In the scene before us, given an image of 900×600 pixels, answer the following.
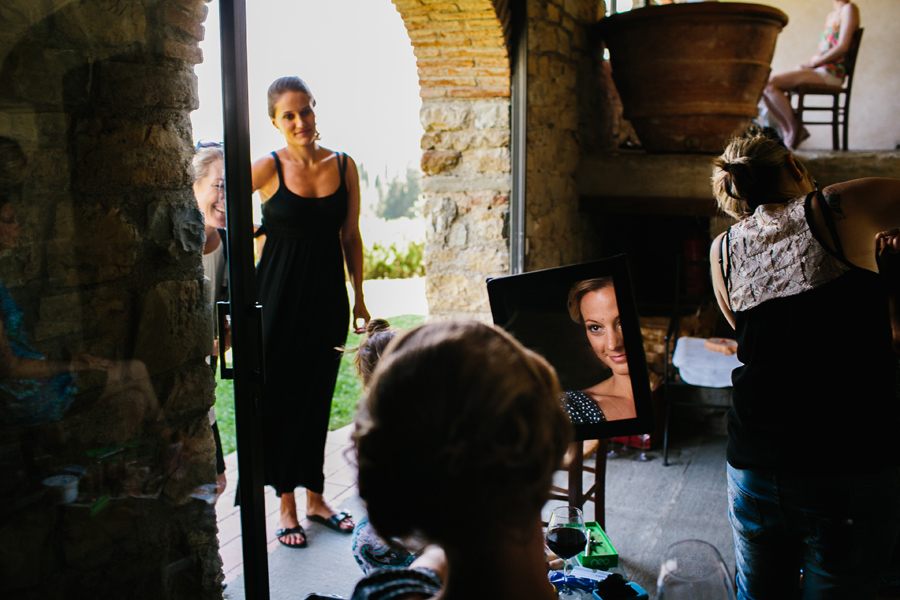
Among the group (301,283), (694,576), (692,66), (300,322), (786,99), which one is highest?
(786,99)

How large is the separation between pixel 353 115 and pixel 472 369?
5713 mm

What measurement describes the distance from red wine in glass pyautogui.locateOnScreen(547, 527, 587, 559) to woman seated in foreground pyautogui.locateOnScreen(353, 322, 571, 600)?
0.71 m

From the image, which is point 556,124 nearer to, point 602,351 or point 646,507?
point 646,507

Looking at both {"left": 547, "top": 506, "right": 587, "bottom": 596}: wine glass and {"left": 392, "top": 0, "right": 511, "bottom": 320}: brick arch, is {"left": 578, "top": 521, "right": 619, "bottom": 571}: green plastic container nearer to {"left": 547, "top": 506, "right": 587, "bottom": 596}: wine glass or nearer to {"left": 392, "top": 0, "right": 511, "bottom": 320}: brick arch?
{"left": 547, "top": 506, "right": 587, "bottom": 596}: wine glass

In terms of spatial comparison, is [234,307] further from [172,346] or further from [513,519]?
[513,519]

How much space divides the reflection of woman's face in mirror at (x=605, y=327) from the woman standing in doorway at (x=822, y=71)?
14.3 ft

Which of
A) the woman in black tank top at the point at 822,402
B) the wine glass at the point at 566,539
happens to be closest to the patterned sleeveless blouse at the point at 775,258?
the woman in black tank top at the point at 822,402

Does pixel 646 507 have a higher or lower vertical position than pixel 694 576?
lower

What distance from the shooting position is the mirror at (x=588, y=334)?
194 centimetres

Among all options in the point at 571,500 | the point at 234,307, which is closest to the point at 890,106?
the point at 571,500

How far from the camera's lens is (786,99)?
5.70 meters

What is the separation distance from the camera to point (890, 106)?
6480mm

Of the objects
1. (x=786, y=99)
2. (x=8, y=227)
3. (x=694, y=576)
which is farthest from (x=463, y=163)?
(x=786, y=99)

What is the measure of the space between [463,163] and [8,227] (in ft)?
9.45
